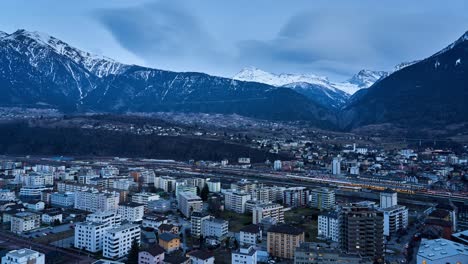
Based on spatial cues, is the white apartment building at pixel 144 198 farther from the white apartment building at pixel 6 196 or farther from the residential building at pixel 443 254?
the residential building at pixel 443 254

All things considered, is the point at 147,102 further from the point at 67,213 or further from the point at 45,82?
the point at 67,213

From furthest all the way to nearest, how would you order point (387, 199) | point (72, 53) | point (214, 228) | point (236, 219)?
point (72, 53) < point (387, 199) < point (236, 219) < point (214, 228)

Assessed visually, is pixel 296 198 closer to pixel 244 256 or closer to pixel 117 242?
pixel 244 256

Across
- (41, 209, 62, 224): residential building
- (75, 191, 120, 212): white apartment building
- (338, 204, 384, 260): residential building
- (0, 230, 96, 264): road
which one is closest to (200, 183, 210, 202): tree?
(75, 191, 120, 212): white apartment building

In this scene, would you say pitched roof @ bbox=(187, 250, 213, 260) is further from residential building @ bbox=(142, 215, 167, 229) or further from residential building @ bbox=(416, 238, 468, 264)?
residential building @ bbox=(416, 238, 468, 264)

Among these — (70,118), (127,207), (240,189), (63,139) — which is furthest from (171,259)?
(70,118)

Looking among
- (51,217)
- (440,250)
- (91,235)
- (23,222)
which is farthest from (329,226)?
(23,222)
